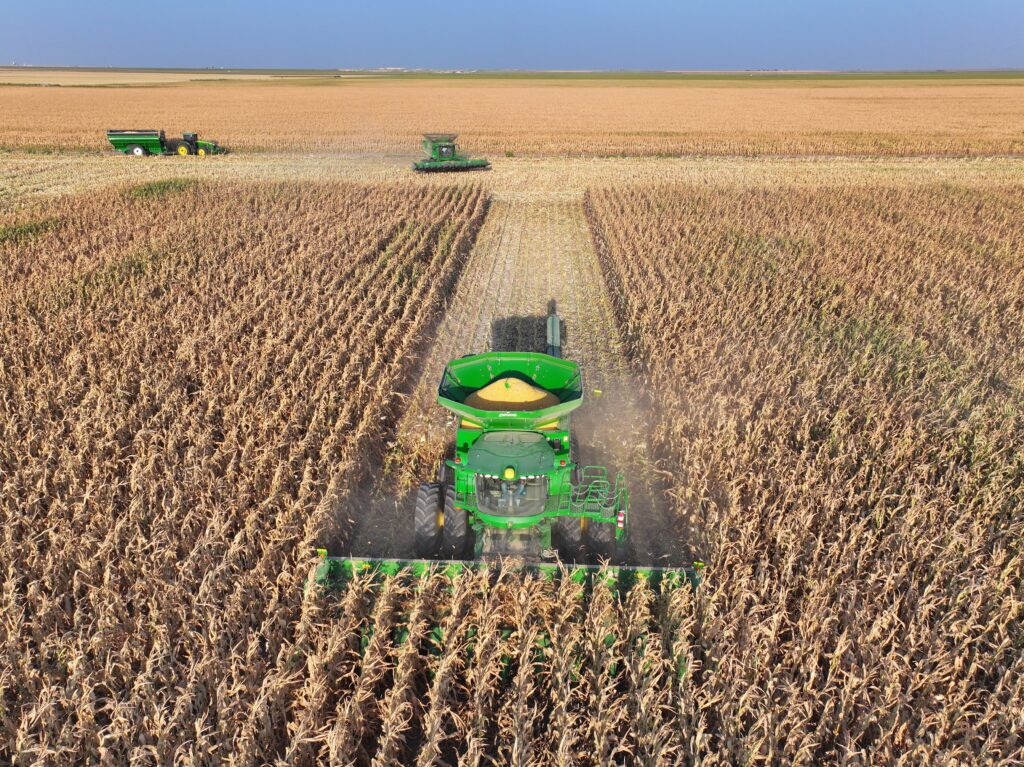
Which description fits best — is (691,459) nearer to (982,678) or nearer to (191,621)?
(982,678)

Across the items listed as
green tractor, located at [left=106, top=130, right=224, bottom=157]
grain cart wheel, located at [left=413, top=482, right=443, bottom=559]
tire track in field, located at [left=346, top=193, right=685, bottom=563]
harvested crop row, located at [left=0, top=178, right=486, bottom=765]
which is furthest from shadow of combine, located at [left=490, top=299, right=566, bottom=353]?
green tractor, located at [left=106, top=130, right=224, bottom=157]

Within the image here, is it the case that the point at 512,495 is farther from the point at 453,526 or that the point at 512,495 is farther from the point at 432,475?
the point at 432,475

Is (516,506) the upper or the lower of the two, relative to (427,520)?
upper

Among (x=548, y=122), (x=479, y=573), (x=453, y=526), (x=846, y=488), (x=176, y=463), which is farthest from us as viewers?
(x=548, y=122)

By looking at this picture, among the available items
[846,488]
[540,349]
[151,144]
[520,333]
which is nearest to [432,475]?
[540,349]

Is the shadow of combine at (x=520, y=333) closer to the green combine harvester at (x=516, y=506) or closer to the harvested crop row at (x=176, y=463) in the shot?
the harvested crop row at (x=176, y=463)

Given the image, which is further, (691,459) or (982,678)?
(691,459)

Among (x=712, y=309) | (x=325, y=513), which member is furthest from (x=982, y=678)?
(x=712, y=309)
